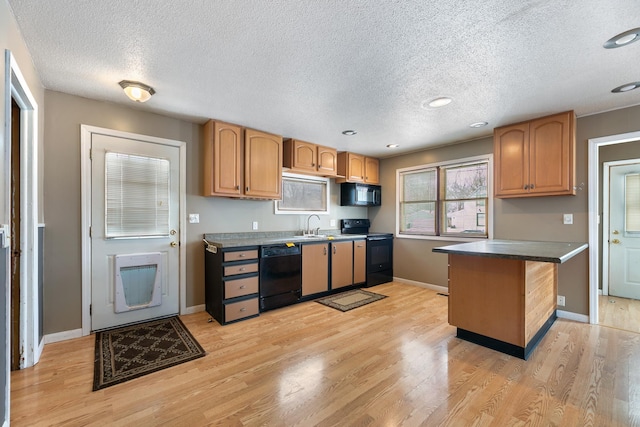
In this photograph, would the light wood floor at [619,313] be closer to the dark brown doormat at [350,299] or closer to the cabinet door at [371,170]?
the dark brown doormat at [350,299]

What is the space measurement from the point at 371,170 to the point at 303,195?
1.47 meters

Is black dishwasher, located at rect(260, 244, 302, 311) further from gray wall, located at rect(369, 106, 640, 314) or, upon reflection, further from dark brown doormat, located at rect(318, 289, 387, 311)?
gray wall, located at rect(369, 106, 640, 314)

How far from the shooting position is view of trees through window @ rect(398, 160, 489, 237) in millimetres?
4191

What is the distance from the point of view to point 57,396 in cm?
186

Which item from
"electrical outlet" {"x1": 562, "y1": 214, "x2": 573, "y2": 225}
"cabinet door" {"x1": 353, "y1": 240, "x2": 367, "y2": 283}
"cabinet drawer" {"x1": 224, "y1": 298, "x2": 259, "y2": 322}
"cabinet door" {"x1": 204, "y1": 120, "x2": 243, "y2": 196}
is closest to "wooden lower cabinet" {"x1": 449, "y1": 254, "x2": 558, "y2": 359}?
"electrical outlet" {"x1": 562, "y1": 214, "x2": 573, "y2": 225}

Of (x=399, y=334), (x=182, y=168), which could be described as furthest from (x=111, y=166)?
(x=399, y=334)

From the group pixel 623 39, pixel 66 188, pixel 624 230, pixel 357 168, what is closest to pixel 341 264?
pixel 357 168

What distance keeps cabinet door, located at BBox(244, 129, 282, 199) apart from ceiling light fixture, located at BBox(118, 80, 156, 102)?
4.06 feet

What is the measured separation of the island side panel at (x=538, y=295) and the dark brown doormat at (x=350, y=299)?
1.86 metres

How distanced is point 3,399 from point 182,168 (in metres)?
2.45

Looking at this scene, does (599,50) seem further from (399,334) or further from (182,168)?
(182,168)

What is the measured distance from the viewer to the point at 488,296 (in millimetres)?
2541

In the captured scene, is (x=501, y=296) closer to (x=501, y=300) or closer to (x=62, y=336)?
(x=501, y=300)

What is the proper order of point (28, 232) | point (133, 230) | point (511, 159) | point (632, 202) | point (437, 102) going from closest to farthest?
point (28, 232)
point (437, 102)
point (133, 230)
point (511, 159)
point (632, 202)
